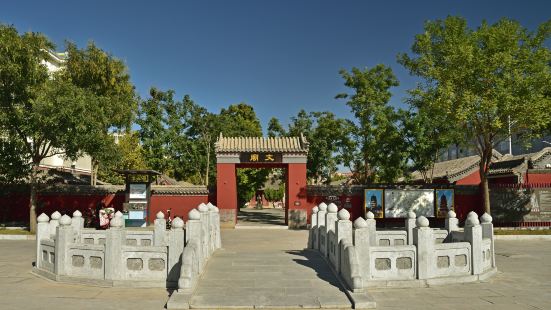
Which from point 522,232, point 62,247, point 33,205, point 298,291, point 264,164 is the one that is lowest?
point 522,232

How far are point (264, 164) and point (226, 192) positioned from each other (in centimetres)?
222

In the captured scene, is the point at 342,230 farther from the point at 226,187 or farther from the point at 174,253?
the point at 226,187

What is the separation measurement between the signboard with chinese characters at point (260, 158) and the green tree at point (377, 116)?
17.2 ft

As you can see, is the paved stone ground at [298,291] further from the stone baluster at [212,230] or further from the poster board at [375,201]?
the poster board at [375,201]

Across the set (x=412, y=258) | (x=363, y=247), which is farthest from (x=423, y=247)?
(x=363, y=247)

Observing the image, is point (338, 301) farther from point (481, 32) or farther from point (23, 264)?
point (481, 32)

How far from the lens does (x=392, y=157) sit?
24.9m

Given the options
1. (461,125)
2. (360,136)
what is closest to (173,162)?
(360,136)

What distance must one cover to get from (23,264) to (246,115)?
3457 centimetres

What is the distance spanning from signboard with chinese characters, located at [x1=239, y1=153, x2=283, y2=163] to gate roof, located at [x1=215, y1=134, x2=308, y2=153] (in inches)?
9.4

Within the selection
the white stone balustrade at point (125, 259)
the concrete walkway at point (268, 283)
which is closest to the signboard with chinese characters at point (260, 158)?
the concrete walkway at point (268, 283)

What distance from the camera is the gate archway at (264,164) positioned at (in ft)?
70.5

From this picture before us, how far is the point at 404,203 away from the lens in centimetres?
2094

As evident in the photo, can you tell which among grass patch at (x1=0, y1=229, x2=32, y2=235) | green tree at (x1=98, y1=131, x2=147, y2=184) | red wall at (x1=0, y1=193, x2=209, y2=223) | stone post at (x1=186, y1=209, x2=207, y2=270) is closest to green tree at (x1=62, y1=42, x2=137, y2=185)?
red wall at (x1=0, y1=193, x2=209, y2=223)
